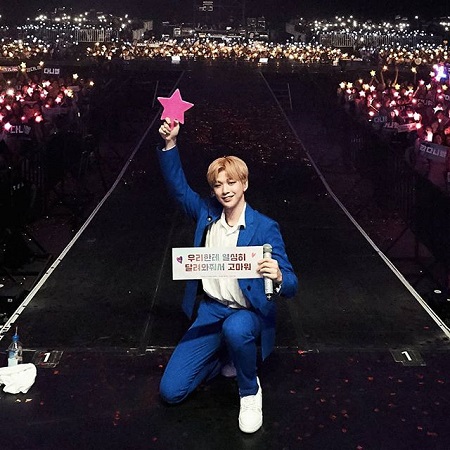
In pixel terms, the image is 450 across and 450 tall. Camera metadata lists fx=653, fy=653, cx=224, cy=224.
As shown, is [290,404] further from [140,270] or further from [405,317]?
[140,270]

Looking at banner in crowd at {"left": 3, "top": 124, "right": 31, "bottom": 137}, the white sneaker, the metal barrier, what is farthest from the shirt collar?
banner in crowd at {"left": 3, "top": 124, "right": 31, "bottom": 137}

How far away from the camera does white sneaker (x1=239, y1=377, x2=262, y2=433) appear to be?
4137 millimetres

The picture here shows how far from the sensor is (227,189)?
425 centimetres

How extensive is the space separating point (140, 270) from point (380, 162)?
5.81 metres

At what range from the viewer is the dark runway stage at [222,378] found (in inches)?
164

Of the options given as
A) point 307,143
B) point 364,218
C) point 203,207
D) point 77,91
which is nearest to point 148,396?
point 203,207

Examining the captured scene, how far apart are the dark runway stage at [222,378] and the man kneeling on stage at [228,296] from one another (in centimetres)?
19

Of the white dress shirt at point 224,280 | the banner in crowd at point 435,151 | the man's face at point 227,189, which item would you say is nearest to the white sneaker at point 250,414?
the white dress shirt at point 224,280

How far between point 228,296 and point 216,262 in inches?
16.3

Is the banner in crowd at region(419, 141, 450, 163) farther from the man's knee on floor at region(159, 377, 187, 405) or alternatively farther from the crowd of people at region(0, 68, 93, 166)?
the man's knee on floor at region(159, 377, 187, 405)

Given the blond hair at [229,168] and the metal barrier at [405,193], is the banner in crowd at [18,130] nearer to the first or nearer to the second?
the metal barrier at [405,193]

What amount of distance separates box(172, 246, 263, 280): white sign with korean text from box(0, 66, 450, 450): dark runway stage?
3.22 ft

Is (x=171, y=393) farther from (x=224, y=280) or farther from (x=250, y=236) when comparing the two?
(x=250, y=236)

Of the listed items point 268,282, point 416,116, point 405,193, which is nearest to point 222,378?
point 268,282
